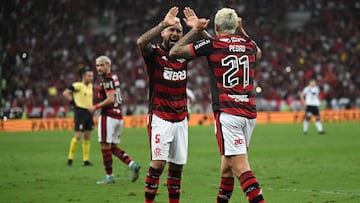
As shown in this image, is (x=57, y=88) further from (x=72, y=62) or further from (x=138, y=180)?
(x=138, y=180)

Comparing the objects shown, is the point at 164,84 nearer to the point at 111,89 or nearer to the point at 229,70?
the point at 229,70

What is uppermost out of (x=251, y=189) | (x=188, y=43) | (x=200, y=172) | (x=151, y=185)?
(x=188, y=43)

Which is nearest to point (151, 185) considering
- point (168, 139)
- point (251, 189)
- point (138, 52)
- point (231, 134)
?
point (168, 139)

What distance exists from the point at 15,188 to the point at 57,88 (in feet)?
92.1

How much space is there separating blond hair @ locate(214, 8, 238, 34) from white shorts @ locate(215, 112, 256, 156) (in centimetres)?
105

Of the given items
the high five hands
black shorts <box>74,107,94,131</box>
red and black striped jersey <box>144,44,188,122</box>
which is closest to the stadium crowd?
black shorts <box>74,107,94,131</box>

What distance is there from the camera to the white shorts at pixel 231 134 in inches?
347

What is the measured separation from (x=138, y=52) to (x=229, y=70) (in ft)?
124

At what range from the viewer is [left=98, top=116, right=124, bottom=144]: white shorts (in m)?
14.7

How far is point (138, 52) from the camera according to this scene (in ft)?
152

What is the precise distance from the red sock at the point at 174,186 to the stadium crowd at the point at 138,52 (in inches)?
1144

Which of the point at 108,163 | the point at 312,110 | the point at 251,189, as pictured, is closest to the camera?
the point at 251,189

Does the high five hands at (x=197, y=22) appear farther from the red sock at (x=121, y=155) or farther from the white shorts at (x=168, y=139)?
the red sock at (x=121, y=155)

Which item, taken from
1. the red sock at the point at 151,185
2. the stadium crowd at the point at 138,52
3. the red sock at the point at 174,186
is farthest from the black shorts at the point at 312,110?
the red sock at the point at 151,185
